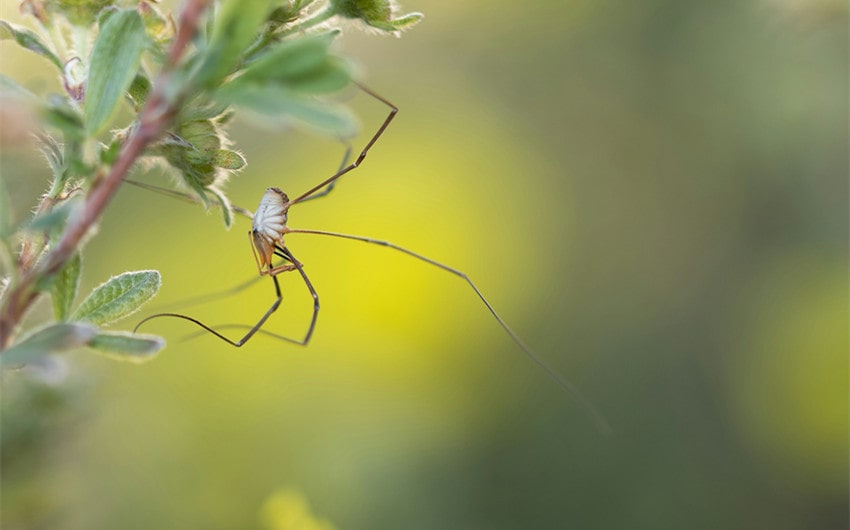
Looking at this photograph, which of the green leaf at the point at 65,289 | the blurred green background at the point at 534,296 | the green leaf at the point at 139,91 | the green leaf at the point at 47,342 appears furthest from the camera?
the blurred green background at the point at 534,296

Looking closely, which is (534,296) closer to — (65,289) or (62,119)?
(65,289)

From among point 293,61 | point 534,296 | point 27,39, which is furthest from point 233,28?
point 534,296

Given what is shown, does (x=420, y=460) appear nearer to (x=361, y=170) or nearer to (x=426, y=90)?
(x=361, y=170)

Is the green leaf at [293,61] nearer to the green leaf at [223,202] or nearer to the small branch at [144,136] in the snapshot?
the small branch at [144,136]

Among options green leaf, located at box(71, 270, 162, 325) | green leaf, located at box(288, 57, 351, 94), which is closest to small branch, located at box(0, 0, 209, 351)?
green leaf, located at box(288, 57, 351, 94)

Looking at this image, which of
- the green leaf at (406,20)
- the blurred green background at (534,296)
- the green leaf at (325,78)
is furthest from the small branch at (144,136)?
the blurred green background at (534,296)

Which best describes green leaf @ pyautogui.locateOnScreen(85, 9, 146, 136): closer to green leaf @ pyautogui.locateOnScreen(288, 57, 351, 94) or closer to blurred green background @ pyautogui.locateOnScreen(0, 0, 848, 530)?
green leaf @ pyautogui.locateOnScreen(288, 57, 351, 94)
